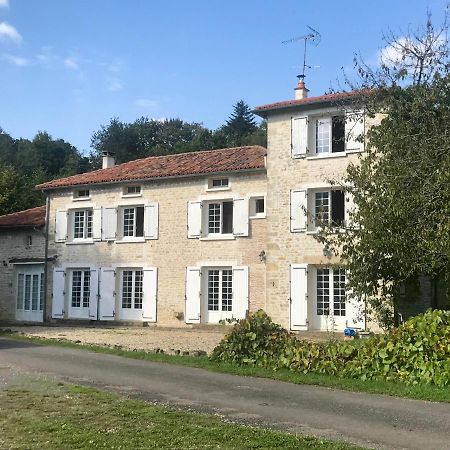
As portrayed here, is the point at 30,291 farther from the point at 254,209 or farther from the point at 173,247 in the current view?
the point at 254,209

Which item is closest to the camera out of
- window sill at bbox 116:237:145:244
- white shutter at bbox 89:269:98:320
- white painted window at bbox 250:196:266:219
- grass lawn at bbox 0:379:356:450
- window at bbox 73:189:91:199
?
grass lawn at bbox 0:379:356:450

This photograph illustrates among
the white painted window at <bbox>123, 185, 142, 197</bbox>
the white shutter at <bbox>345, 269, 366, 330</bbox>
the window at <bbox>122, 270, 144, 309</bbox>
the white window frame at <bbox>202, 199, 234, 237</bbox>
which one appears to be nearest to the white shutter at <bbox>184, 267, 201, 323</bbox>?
the white window frame at <bbox>202, 199, 234, 237</bbox>

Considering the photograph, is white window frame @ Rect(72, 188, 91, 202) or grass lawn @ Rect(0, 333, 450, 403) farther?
white window frame @ Rect(72, 188, 91, 202)

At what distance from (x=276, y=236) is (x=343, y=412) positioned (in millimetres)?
11245

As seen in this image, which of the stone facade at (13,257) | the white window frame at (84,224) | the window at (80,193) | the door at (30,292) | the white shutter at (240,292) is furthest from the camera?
the stone facade at (13,257)

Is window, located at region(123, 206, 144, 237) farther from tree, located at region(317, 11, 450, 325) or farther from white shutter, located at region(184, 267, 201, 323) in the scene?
tree, located at region(317, 11, 450, 325)

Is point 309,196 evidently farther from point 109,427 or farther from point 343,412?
point 109,427

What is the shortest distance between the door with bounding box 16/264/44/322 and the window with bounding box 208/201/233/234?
777 cm

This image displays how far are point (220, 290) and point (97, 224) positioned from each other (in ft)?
19.1

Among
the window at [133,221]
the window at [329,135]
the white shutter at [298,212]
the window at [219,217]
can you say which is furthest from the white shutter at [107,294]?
the window at [329,135]

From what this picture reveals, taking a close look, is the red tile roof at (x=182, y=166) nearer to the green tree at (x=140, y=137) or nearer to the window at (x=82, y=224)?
the window at (x=82, y=224)

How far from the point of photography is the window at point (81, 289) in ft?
75.6

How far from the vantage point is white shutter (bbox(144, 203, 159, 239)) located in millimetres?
21750

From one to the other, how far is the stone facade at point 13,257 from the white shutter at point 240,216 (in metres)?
8.72
